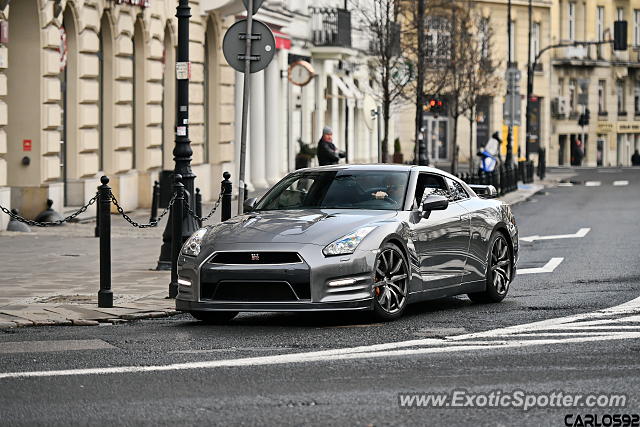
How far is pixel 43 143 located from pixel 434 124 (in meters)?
55.9

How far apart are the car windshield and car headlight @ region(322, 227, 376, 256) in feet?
2.98

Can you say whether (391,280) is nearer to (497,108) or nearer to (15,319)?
(15,319)

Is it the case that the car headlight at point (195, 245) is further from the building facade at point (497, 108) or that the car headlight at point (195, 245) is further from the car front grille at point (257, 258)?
the building facade at point (497, 108)

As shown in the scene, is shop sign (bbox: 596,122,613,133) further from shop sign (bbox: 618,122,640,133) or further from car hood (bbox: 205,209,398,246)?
car hood (bbox: 205,209,398,246)

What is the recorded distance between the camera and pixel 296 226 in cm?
1223

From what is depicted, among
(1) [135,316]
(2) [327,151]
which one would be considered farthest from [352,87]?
(1) [135,316]

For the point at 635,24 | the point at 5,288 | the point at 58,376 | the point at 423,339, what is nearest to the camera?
the point at 58,376

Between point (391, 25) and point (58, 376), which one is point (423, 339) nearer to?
point (58, 376)

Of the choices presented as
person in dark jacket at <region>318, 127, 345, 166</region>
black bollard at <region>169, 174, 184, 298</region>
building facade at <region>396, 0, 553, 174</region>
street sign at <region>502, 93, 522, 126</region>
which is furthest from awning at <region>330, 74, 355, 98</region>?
black bollard at <region>169, 174, 184, 298</region>

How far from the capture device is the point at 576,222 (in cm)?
3008

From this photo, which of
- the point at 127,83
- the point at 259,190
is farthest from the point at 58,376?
the point at 259,190

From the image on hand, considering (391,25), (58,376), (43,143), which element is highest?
(391,25)

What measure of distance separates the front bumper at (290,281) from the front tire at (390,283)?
152 millimetres

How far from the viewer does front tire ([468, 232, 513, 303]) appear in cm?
1416
